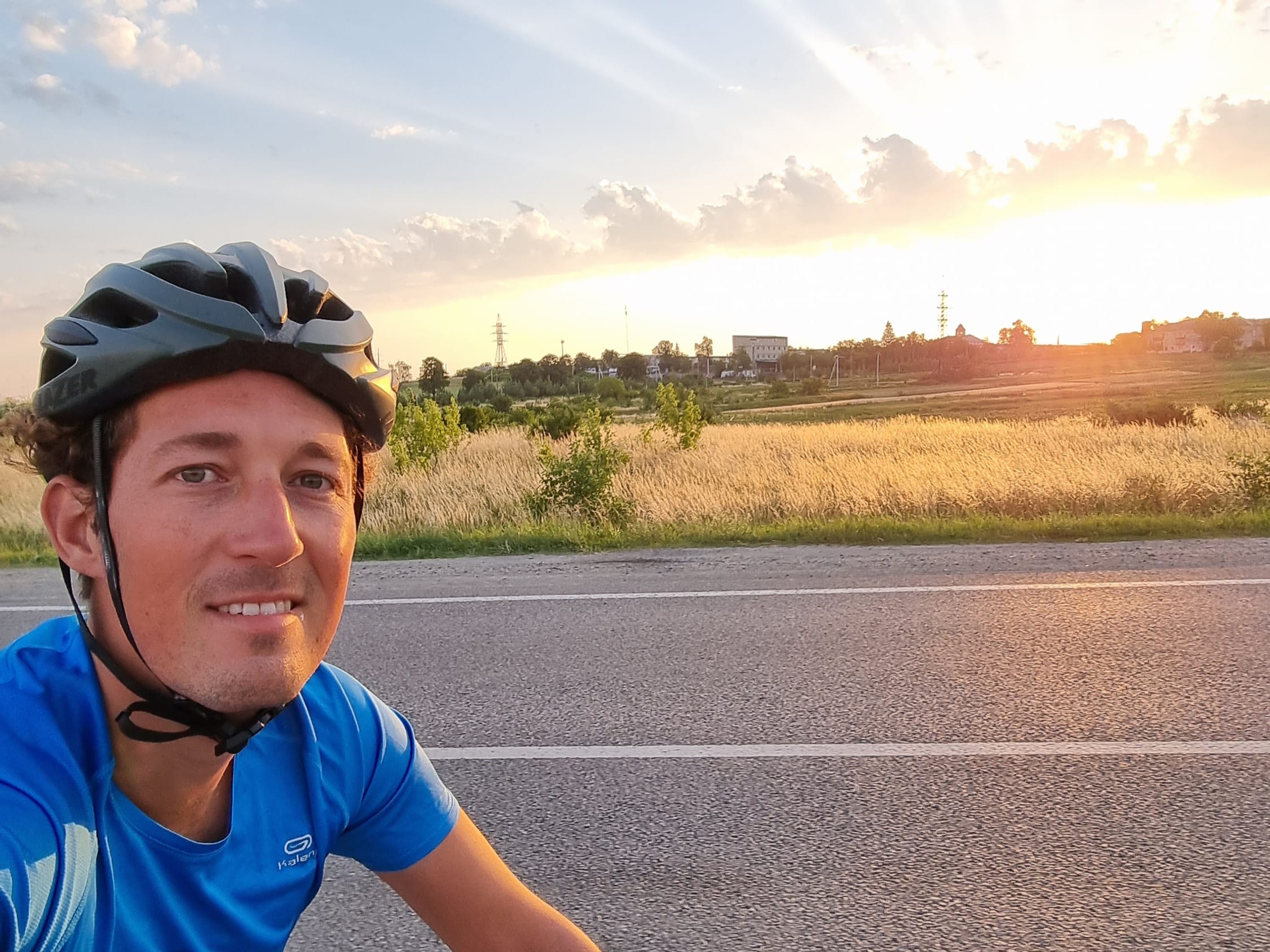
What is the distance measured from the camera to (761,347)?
130 meters

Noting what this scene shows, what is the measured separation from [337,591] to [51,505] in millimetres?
419

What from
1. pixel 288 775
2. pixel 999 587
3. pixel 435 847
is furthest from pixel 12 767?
pixel 999 587

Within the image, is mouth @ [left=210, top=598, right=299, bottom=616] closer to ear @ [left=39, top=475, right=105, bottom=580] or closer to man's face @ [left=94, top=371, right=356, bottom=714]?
man's face @ [left=94, top=371, right=356, bottom=714]

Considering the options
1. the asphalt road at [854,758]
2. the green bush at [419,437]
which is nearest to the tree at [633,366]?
the green bush at [419,437]

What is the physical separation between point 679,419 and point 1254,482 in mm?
12350

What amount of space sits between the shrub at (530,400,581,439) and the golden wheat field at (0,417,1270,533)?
373 cm

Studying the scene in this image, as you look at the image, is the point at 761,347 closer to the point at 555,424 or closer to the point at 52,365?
the point at 555,424

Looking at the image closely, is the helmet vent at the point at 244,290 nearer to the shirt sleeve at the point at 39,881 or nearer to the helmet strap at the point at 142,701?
the helmet strap at the point at 142,701

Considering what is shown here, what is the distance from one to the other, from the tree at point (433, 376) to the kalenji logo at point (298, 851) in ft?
86.6

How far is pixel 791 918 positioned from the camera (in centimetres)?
288

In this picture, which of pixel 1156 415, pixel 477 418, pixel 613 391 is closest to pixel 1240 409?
pixel 1156 415

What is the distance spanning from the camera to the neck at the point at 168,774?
1215 mm

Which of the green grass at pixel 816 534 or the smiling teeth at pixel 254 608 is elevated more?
the smiling teeth at pixel 254 608

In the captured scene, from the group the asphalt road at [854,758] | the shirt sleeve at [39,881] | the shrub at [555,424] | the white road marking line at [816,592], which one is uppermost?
the shirt sleeve at [39,881]
